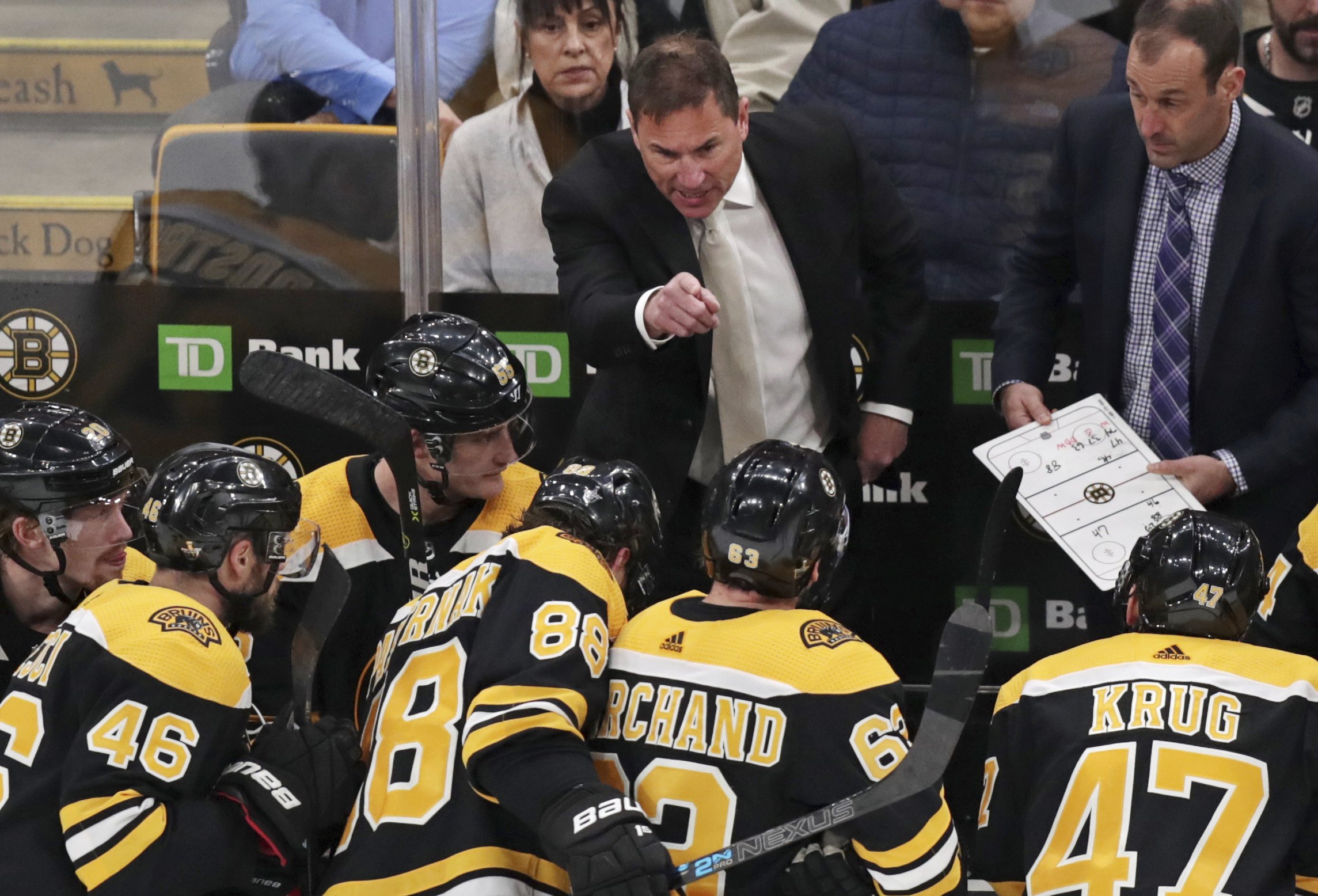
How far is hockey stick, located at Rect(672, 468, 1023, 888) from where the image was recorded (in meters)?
2.31

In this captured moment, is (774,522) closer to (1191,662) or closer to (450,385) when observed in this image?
(1191,662)

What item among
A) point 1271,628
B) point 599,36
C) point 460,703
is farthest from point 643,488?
point 599,36

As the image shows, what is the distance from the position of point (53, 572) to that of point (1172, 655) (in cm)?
199

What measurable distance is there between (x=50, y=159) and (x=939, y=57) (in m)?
2.26

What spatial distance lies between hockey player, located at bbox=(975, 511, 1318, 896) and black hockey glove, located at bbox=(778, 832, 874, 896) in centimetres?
30

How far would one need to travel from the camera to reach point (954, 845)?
2424 mm

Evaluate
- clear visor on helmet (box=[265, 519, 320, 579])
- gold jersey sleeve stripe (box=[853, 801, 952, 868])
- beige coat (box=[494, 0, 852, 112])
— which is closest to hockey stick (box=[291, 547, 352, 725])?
clear visor on helmet (box=[265, 519, 320, 579])

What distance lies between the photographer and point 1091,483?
3430mm

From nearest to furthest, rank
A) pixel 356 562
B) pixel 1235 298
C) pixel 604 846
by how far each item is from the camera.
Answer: pixel 604 846 → pixel 356 562 → pixel 1235 298

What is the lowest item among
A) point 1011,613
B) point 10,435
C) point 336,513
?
point 1011,613

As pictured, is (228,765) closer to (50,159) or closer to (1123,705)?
(1123,705)

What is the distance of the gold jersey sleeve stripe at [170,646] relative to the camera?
2.50 metres

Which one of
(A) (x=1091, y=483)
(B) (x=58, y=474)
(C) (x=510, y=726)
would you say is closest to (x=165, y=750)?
(C) (x=510, y=726)

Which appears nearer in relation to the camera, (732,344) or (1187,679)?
(1187,679)
